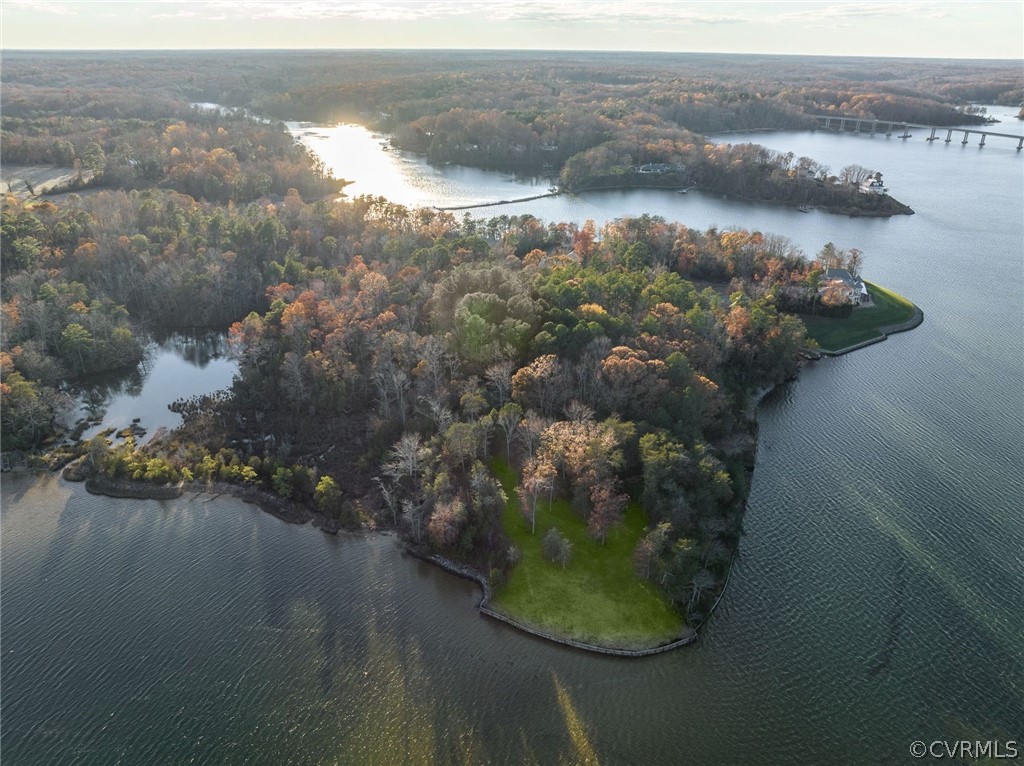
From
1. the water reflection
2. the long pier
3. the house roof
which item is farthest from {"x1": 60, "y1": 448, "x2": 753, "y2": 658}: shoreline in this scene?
the long pier

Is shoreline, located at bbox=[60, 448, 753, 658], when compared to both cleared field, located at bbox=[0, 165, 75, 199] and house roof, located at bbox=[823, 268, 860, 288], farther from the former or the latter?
cleared field, located at bbox=[0, 165, 75, 199]

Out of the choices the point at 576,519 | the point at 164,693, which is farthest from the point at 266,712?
the point at 576,519

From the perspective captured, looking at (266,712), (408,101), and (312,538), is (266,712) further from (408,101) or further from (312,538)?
(408,101)

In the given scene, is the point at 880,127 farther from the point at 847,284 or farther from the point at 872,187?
the point at 847,284

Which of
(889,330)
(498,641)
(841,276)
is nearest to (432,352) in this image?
(498,641)

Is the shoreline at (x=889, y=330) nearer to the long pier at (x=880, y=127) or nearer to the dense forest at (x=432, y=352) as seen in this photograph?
the dense forest at (x=432, y=352)
